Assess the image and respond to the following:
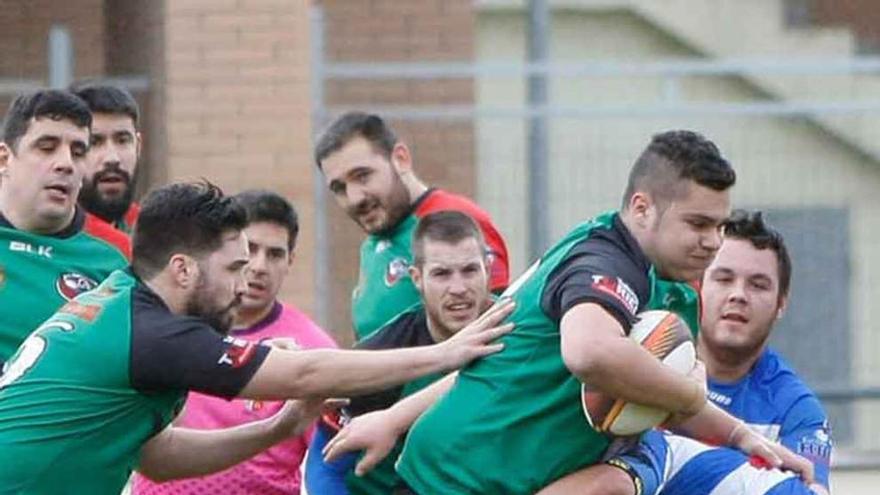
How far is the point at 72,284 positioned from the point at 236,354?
132 centimetres

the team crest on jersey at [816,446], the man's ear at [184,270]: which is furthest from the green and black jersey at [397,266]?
the man's ear at [184,270]

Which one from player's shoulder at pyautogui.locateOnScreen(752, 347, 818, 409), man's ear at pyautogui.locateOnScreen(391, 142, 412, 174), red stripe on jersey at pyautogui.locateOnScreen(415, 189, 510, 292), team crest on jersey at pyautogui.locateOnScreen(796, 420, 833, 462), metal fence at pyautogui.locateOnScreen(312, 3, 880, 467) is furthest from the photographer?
metal fence at pyautogui.locateOnScreen(312, 3, 880, 467)

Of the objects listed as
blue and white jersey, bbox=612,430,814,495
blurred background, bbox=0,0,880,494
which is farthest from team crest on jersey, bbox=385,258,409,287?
blurred background, bbox=0,0,880,494

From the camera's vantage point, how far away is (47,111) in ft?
26.5

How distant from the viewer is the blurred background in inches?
510

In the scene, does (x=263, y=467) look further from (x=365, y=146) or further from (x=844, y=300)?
(x=844, y=300)

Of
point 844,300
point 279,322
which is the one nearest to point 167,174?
point 844,300

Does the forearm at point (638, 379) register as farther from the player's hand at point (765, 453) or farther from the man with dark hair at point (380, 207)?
the man with dark hair at point (380, 207)

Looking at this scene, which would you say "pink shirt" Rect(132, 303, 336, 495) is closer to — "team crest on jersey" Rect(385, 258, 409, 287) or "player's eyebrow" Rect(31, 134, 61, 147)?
"team crest on jersey" Rect(385, 258, 409, 287)

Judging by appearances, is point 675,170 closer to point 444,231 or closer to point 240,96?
point 444,231

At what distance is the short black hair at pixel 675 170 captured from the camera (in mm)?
6973

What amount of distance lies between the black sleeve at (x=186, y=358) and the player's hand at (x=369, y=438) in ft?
1.55

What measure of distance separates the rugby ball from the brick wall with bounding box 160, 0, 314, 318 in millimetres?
6183

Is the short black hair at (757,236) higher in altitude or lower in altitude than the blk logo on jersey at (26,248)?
higher
